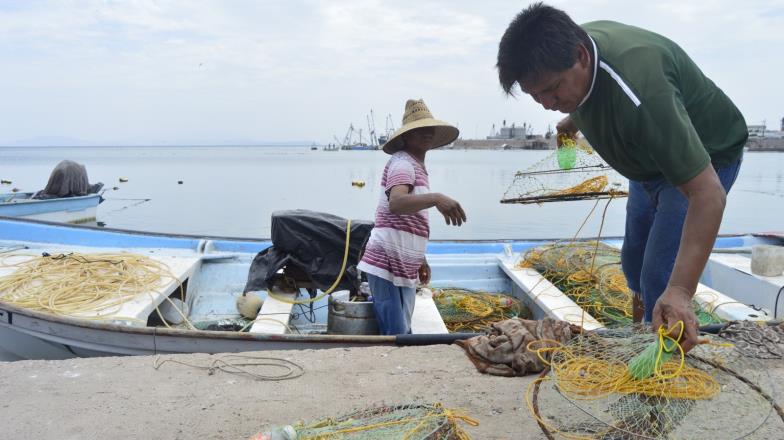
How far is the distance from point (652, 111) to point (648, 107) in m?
0.02

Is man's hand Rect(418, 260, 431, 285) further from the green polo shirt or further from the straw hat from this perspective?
the green polo shirt

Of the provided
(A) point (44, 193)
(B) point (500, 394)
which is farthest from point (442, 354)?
(A) point (44, 193)

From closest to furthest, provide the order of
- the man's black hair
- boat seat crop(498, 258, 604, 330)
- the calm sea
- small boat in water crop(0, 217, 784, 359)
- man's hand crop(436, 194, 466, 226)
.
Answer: the man's black hair
man's hand crop(436, 194, 466, 226)
small boat in water crop(0, 217, 784, 359)
boat seat crop(498, 258, 604, 330)
the calm sea

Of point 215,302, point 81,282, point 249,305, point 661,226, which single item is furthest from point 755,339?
point 81,282

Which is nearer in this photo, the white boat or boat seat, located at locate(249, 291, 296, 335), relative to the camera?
boat seat, located at locate(249, 291, 296, 335)

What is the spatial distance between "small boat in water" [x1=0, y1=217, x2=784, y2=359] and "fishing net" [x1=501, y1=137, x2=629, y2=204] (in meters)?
0.90

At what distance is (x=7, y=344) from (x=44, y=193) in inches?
458

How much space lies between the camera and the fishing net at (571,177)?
181 inches

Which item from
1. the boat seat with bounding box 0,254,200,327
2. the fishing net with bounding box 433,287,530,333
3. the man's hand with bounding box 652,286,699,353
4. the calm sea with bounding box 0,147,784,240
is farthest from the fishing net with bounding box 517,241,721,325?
the calm sea with bounding box 0,147,784,240

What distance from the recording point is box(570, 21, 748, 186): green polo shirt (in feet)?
6.09

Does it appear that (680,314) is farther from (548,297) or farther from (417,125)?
(548,297)

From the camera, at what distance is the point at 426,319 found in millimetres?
4469

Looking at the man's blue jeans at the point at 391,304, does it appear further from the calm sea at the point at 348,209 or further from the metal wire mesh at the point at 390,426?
the calm sea at the point at 348,209

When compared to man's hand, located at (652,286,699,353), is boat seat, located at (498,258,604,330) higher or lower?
lower
